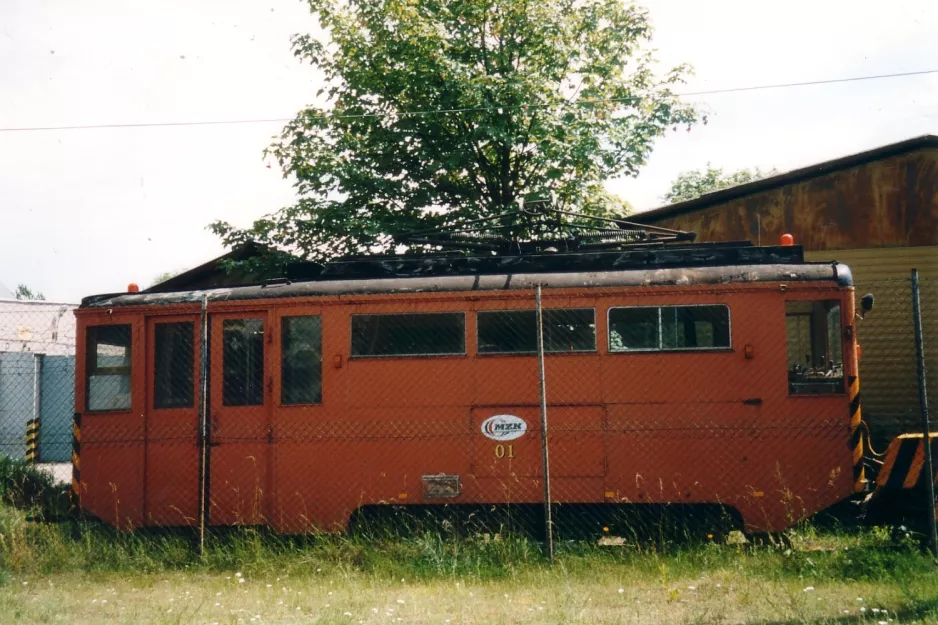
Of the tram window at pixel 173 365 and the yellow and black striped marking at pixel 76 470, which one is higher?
the tram window at pixel 173 365

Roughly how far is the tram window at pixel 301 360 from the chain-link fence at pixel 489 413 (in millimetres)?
22

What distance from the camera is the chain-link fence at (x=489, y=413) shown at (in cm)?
791

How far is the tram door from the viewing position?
338 inches

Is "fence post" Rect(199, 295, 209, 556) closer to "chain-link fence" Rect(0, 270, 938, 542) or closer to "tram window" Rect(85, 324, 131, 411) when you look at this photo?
"chain-link fence" Rect(0, 270, 938, 542)

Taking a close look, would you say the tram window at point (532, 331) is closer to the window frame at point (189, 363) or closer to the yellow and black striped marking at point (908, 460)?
the yellow and black striped marking at point (908, 460)

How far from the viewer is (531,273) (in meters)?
8.61

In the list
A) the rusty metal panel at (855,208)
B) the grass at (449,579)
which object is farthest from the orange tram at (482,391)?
the rusty metal panel at (855,208)

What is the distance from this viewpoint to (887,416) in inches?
502

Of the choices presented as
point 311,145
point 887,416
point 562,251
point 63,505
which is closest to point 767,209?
point 887,416

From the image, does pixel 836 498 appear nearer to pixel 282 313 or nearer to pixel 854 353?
pixel 854 353

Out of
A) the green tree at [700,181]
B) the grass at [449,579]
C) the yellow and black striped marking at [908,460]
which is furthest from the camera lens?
the green tree at [700,181]

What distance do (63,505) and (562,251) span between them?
25.5 ft

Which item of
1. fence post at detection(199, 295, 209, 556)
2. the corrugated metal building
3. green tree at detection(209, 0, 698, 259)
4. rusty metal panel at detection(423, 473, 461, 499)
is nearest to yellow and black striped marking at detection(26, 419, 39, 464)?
green tree at detection(209, 0, 698, 259)

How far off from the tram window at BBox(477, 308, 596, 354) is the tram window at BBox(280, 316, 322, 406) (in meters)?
1.79
